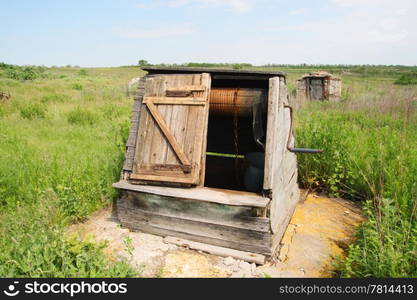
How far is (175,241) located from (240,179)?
2.02m

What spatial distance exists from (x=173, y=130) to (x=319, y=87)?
565 inches

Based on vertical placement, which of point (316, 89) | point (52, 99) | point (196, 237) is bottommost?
point (196, 237)

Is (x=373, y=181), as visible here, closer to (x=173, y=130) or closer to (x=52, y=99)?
(x=173, y=130)

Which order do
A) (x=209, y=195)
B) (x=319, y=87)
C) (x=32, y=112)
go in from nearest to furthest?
(x=209, y=195), (x=32, y=112), (x=319, y=87)

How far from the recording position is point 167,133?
13.2 ft

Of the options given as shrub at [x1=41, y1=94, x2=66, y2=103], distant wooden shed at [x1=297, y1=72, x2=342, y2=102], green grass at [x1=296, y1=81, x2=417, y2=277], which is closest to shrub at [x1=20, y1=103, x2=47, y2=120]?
shrub at [x1=41, y1=94, x2=66, y2=103]

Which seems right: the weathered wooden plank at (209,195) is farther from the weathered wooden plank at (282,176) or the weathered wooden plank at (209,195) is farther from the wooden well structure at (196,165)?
the weathered wooden plank at (282,176)

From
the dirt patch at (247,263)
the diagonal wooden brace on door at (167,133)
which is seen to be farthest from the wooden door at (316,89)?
the diagonal wooden brace on door at (167,133)

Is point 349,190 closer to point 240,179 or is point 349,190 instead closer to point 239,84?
point 240,179

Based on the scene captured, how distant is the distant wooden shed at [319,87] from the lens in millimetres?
16297

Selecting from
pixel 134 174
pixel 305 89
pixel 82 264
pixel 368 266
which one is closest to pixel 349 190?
A: pixel 368 266

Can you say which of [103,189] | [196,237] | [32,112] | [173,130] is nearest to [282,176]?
[196,237]

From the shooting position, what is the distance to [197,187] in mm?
3916

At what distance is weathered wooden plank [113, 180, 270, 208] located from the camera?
3.50 m
